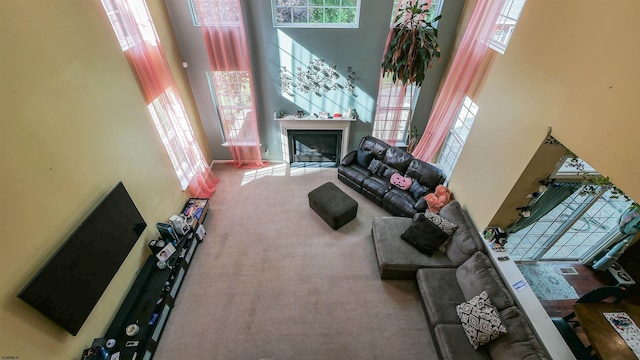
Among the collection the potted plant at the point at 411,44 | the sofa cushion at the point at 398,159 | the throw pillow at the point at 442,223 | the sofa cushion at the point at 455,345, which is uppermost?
the potted plant at the point at 411,44

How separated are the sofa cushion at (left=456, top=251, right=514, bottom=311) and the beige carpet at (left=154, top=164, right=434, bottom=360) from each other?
72cm

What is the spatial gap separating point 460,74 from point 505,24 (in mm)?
986

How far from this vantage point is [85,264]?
2.94 m

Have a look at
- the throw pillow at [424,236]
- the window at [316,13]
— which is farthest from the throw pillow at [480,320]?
the window at [316,13]

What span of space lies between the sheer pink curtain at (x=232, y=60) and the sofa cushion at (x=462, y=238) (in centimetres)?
423

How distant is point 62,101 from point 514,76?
532cm

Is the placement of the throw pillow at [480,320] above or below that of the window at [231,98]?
below

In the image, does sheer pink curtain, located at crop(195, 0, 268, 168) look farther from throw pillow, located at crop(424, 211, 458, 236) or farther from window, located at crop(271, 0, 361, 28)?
throw pillow, located at crop(424, 211, 458, 236)

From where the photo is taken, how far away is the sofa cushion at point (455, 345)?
3.13 metres

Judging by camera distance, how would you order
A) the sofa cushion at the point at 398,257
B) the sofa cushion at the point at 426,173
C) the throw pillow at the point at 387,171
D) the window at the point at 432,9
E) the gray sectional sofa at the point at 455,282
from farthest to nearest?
1. the throw pillow at the point at 387,171
2. the sofa cushion at the point at 426,173
3. the window at the point at 432,9
4. the sofa cushion at the point at 398,257
5. the gray sectional sofa at the point at 455,282

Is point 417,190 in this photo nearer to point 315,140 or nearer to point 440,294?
point 440,294

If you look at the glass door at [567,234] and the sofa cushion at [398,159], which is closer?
the glass door at [567,234]

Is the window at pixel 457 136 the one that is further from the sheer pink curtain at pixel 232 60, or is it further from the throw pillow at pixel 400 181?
the sheer pink curtain at pixel 232 60

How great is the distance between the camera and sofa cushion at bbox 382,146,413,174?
5625 millimetres
